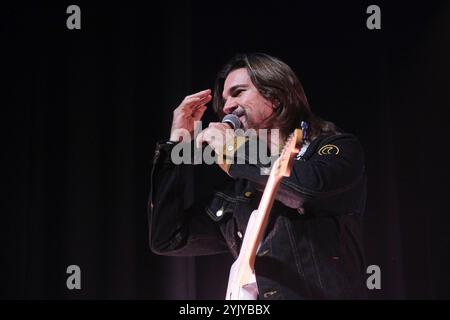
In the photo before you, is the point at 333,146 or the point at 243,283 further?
the point at 333,146

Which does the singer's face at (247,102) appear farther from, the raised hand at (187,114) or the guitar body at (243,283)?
the guitar body at (243,283)

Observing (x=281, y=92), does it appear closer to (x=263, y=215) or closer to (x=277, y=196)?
(x=277, y=196)

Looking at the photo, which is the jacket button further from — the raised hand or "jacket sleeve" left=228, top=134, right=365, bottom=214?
the raised hand

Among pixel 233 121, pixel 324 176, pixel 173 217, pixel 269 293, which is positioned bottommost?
pixel 269 293

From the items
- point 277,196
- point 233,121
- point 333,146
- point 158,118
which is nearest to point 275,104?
point 233,121

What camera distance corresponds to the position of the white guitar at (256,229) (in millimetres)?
1343

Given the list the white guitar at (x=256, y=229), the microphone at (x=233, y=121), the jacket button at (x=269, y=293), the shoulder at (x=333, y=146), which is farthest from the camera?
the microphone at (x=233, y=121)

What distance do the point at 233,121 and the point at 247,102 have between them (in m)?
0.13

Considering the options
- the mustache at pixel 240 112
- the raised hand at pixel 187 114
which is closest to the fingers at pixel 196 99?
the raised hand at pixel 187 114

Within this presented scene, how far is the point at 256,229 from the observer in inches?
54.6

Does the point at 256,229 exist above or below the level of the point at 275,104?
below
